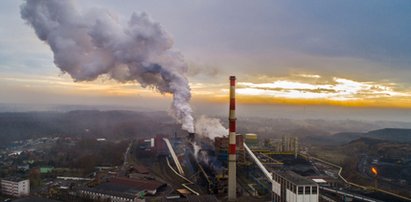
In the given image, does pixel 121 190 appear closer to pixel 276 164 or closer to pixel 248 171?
pixel 248 171

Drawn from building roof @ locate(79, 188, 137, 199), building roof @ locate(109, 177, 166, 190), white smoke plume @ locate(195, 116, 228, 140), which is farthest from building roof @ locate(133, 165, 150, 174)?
building roof @ locate(79, 188, 137, 199)

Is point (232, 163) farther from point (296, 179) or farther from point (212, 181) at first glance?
point (296, 179)

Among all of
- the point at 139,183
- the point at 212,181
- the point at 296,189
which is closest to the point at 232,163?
the point at 212,181

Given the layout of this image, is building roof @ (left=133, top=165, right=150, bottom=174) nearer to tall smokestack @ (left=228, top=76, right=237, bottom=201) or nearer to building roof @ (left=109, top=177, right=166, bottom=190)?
building roof @ (left=109, top=177, right=166, bottom=190)

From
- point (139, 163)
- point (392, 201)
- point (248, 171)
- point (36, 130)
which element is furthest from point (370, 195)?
point (36, 130)

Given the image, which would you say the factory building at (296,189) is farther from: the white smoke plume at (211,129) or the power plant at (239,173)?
the white smoke plume at (211,129)
